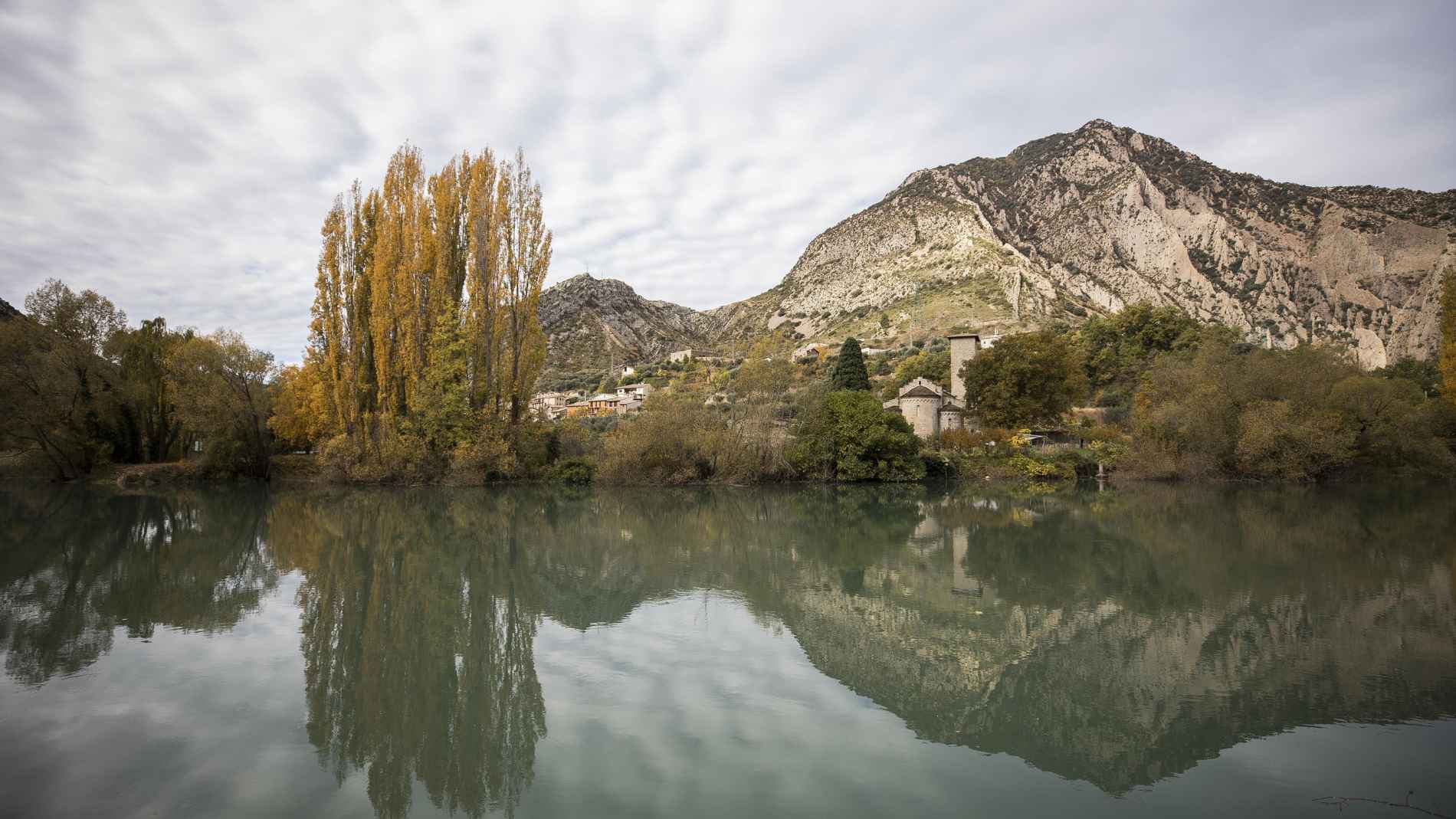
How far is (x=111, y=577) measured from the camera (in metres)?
10.3

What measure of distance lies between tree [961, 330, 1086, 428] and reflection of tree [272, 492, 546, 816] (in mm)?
30466

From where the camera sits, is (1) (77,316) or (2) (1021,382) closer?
(1) (77,316)

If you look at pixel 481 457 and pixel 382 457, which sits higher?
pixel 382 457

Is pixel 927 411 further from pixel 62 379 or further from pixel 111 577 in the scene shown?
pixel 62 379

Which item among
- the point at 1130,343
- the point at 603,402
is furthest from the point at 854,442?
the point at 603,402

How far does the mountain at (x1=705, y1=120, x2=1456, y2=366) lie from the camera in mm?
74250

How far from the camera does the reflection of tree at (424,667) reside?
4.35 metres

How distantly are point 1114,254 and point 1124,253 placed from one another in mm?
1171

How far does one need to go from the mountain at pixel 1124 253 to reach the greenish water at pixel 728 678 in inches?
2630

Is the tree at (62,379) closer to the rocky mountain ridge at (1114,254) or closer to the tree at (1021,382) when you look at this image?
the tree at (1021,382)

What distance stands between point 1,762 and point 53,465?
1402 inches

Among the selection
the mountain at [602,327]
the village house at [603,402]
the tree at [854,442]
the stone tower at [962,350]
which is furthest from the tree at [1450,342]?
the mountain at [602,327]

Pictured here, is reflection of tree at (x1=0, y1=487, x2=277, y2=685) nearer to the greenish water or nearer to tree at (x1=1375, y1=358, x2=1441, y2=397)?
the greenish water

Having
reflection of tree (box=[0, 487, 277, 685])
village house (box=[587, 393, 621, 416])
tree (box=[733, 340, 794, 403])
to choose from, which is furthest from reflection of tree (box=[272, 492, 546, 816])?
village house (box=[587, 393, 621, 416])
